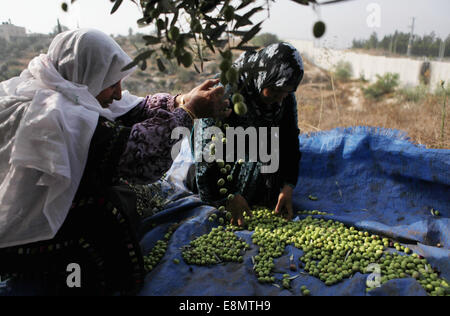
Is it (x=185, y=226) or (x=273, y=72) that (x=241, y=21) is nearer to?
(x=273, y=72)

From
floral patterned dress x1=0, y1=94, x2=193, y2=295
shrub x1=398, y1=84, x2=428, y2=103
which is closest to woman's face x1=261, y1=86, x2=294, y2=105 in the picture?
floral patterned dress x1=0, y1=94, x2=193, y2=295

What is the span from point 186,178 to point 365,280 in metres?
1.78

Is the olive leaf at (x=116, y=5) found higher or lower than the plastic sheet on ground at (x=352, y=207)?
higher

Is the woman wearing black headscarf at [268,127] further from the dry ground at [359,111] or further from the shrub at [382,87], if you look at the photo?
the shrub at [382,87]

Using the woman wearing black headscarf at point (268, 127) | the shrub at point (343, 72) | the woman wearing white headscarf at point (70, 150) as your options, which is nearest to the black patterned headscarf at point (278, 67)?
the woman wearing black headscarf at point (268, 127)

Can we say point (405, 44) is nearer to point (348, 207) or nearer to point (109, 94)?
point (348, 207)

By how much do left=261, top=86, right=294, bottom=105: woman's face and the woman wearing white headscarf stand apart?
2.34 feet

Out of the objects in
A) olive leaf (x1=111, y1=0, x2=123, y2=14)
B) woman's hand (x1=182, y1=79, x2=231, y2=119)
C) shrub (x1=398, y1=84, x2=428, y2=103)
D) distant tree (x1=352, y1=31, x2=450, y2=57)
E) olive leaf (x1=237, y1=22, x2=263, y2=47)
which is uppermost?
distant tree (x1=352, y1=31, x2=450, y2=57)

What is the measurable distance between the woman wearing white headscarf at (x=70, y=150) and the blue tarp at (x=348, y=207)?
0.43 meters

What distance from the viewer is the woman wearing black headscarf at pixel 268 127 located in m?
2.29

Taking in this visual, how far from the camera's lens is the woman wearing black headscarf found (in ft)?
7.51

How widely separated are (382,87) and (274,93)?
51.3 ft

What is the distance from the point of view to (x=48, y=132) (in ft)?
4.70

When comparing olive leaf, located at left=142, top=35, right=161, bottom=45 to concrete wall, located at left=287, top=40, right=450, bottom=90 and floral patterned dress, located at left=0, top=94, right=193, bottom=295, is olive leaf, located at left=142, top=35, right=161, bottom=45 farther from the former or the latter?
concrete wall, located at left=287, top=40, right=450, bottom=90
